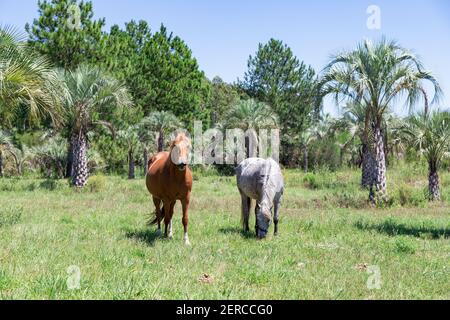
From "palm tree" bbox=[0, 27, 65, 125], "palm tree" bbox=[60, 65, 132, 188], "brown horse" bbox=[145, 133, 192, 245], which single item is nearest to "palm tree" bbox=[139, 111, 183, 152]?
"palm tree" bbox=[60, 65, 132, 188]

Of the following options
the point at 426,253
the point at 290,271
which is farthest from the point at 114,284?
the point at 426,253

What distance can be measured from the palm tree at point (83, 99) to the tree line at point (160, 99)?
55 mm

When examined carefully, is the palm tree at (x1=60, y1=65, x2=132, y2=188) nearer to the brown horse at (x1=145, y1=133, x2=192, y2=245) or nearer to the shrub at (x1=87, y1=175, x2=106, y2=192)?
the shrub at (x1=87, y1=175, x2=106, y2=192)

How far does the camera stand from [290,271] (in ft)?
20.1

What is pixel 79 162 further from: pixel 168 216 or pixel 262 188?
pixel 262 188

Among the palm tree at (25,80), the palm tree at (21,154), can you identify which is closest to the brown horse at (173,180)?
the palm tree at (25,80)

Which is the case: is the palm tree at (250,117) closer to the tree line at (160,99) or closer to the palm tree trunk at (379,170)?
the tree line at (160,99)

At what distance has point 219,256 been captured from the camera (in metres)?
7.13

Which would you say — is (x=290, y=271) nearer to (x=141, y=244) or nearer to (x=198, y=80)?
(x=141, y=244)

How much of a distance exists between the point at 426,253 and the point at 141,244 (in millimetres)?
5481

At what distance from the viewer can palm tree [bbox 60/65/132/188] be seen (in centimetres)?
2058

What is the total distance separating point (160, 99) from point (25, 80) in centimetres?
2742

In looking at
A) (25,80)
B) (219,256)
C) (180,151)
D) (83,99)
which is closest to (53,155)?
(83,99)

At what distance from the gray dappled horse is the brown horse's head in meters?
2.14
